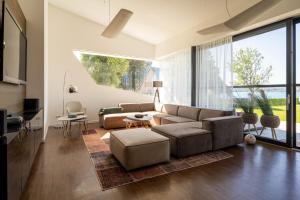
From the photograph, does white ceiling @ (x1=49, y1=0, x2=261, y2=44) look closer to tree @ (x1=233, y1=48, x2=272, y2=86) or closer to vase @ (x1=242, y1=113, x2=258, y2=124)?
tree @ (x1=233, y1=48, x2=272, y2=86)

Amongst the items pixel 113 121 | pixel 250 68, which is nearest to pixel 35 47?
pixel 113 121

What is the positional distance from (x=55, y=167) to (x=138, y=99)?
453cm

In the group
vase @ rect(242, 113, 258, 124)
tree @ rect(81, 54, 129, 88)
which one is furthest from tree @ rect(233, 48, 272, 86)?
tree @ rect(81, 54, 129, 88)

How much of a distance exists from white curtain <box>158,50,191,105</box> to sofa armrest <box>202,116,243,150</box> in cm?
220

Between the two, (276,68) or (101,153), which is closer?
(101,153)

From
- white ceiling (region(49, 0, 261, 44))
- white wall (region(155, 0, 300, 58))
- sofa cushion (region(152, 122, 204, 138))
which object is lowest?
sofa cushion (region(152, 122, 204, 138))

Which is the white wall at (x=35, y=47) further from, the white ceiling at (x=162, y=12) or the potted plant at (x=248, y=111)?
the potted plant at (x=248, y=111)

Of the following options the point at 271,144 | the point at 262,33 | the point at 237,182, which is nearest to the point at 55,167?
the point at 237,182

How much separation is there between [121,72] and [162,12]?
9.72ft

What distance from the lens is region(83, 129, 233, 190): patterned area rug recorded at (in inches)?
86.4

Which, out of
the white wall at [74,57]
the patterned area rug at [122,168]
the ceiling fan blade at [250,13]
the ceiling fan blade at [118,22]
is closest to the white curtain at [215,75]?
the ceiling fan blade at [250,13]

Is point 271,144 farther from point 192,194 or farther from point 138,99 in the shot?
point 138,99

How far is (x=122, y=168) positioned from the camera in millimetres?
2506

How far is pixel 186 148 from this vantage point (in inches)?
114
